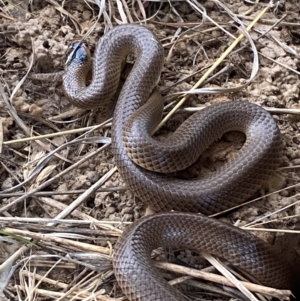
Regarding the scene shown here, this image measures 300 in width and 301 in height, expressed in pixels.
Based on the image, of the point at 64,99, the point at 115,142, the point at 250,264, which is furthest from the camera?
the point at 64,99

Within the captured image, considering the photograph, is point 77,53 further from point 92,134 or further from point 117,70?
point 92,134

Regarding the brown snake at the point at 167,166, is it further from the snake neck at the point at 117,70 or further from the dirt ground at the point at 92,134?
the dirt ground at the point at 92,134

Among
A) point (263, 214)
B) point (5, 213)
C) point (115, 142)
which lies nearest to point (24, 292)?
point (5, 213)

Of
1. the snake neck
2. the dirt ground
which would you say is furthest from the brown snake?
the dirt ground

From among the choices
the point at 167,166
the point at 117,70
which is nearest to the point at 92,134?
the point at 117,70

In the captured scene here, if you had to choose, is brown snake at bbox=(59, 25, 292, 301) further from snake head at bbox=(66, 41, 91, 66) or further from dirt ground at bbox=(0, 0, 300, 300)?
dirt ground at bbox=(0, 0, 300, 300)

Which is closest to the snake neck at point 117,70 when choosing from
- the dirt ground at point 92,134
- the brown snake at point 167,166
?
the brown snake at point 167,166

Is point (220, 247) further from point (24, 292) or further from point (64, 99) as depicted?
point (64, 99)
